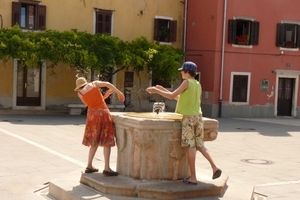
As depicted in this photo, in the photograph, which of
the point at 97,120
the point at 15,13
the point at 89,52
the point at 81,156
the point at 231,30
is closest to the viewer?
the point at 97,120

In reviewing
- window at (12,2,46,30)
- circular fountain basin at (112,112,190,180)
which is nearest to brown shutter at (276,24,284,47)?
window at (12,2,46,30)

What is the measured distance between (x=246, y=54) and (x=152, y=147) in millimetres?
18287

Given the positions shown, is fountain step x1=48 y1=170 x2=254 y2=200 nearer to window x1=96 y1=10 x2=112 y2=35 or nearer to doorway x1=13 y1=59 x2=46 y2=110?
doorway x1=13 y1=59 x2=46 y2=110

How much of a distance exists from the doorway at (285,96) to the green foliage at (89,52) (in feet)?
18.7

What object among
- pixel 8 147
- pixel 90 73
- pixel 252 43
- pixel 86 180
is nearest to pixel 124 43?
pixel 90 73

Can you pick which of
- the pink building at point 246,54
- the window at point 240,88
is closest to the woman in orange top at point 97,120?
the pink building at point 246,54

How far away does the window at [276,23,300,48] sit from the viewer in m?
24.9

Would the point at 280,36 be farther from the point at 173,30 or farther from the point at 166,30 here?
the point at 166,30

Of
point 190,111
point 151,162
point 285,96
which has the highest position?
point 190,111

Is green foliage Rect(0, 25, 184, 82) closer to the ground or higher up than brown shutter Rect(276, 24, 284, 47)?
closer to the ground

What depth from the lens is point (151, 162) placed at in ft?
23.2

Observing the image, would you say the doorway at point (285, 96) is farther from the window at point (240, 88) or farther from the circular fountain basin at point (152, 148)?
the circular fountain basin at point (152, 148)

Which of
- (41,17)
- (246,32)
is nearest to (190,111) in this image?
(41,17)

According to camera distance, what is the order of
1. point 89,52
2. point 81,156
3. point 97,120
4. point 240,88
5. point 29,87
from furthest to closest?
1. point 240,88
2. point 29,87
3. point 89,52
4. point 81,156
5. point 97,120
